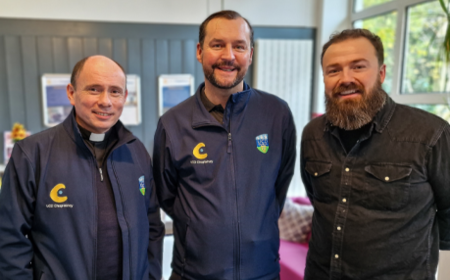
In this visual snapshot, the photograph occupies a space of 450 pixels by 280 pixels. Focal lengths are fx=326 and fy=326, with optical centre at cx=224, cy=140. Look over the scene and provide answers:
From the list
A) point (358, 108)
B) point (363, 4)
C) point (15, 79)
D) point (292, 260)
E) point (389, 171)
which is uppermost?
point (363, 4)

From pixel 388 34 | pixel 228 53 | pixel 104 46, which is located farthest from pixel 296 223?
pixel 104 46

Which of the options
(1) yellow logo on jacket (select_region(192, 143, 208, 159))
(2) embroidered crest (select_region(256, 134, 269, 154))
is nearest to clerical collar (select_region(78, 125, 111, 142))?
(1) yellow logo on jacket (select_region(192, 143, 208, 159))

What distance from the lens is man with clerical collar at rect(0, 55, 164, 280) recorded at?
3.64ft

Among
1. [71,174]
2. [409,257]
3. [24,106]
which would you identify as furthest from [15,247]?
[24,106]

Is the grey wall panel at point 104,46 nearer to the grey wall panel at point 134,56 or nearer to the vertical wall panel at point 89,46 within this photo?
the vertical wall panel at point 89,46

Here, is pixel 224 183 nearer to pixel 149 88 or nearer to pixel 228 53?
pixel 228 53

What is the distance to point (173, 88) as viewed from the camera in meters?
3.39

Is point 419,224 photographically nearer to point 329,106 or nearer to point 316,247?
point 316,247

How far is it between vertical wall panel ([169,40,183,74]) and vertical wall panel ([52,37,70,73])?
1.00 m

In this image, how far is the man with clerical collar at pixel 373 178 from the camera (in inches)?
46.4

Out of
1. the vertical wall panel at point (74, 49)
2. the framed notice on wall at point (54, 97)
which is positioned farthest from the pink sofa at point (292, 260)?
the vertical wall panel at point (74, 49)

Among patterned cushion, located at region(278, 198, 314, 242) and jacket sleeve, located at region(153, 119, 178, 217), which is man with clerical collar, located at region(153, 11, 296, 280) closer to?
jacket sleeve, located at region(153, 119, 178, 217)

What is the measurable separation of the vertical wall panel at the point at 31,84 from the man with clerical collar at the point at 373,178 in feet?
9.37

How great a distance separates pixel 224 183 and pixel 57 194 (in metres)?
0.62
